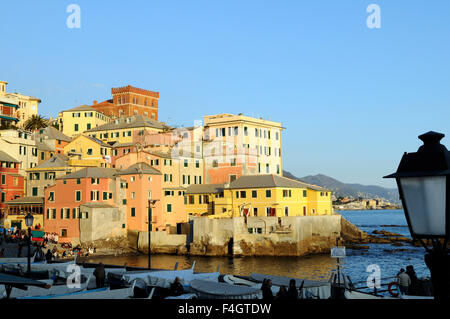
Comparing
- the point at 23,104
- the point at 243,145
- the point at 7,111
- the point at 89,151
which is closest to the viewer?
the point at 89,151

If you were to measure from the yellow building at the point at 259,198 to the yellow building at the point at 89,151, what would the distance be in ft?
54.4

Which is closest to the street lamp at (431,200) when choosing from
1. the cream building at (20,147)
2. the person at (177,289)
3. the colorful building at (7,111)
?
the person at (177,289)

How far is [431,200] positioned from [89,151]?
3358 inches

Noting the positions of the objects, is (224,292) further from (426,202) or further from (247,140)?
(247,140)

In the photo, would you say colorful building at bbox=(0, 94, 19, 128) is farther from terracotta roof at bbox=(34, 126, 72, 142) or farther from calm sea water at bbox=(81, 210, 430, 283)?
calm sea water at bbox=(81, 210, 430, 283)

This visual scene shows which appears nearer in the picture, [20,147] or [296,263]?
[296,263]

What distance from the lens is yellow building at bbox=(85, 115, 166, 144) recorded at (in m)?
96.4

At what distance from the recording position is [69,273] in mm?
29016

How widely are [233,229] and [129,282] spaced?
42.7m

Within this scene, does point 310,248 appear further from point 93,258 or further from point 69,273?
point 69,273

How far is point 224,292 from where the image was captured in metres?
19.4

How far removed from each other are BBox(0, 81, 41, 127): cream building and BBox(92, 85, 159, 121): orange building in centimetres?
1539

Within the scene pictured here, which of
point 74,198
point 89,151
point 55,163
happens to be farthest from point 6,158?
point 74,198
